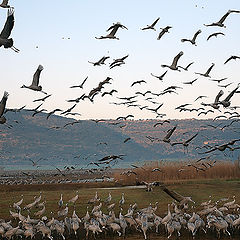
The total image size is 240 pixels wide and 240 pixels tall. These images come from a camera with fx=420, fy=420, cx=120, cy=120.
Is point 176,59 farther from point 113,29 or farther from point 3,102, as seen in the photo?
point 3,102

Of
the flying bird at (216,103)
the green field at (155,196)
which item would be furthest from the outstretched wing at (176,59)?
the green field at (155,196)

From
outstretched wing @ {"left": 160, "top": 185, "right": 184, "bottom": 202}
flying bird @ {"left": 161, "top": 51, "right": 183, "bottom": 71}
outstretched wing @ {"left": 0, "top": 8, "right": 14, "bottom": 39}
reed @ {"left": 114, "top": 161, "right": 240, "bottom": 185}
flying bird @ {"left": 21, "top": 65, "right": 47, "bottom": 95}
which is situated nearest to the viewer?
outstretched wing @ {"left": 0, "top": 8, "right": 14, "bottom": 39}

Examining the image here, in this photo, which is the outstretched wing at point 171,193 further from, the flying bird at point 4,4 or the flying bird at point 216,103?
the flying bird at point 4,4

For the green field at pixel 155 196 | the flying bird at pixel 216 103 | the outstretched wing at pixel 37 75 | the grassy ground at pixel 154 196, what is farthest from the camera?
the grassy ground at pixel 154 196

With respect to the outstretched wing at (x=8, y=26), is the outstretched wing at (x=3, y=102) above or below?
below

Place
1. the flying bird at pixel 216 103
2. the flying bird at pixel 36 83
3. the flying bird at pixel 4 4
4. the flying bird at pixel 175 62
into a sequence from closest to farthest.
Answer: the flying bird at pixel 4 4
the flying bird at pixel 36 83
the flying bird at pixel 216 103
the flying bird at pixel 175 62

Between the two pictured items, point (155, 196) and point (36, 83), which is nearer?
point (36, 83)

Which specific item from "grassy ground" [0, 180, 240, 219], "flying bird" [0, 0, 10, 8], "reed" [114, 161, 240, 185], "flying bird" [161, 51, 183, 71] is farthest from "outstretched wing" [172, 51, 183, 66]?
"reed" [114, 161, 240, 185]

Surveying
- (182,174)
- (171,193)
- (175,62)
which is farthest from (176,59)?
(182,174)

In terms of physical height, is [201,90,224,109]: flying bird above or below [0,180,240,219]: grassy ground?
above

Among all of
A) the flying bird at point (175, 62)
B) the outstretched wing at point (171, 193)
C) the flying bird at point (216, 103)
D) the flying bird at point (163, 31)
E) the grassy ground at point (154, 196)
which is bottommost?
the grassy ground at point (154, 196)

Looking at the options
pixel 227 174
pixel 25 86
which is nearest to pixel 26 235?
pixel 25 86

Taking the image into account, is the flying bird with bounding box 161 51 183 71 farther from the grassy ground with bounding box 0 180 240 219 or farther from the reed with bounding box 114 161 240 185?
the reed with bounding box 114 161 240 185

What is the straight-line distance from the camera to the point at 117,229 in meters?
15.8
